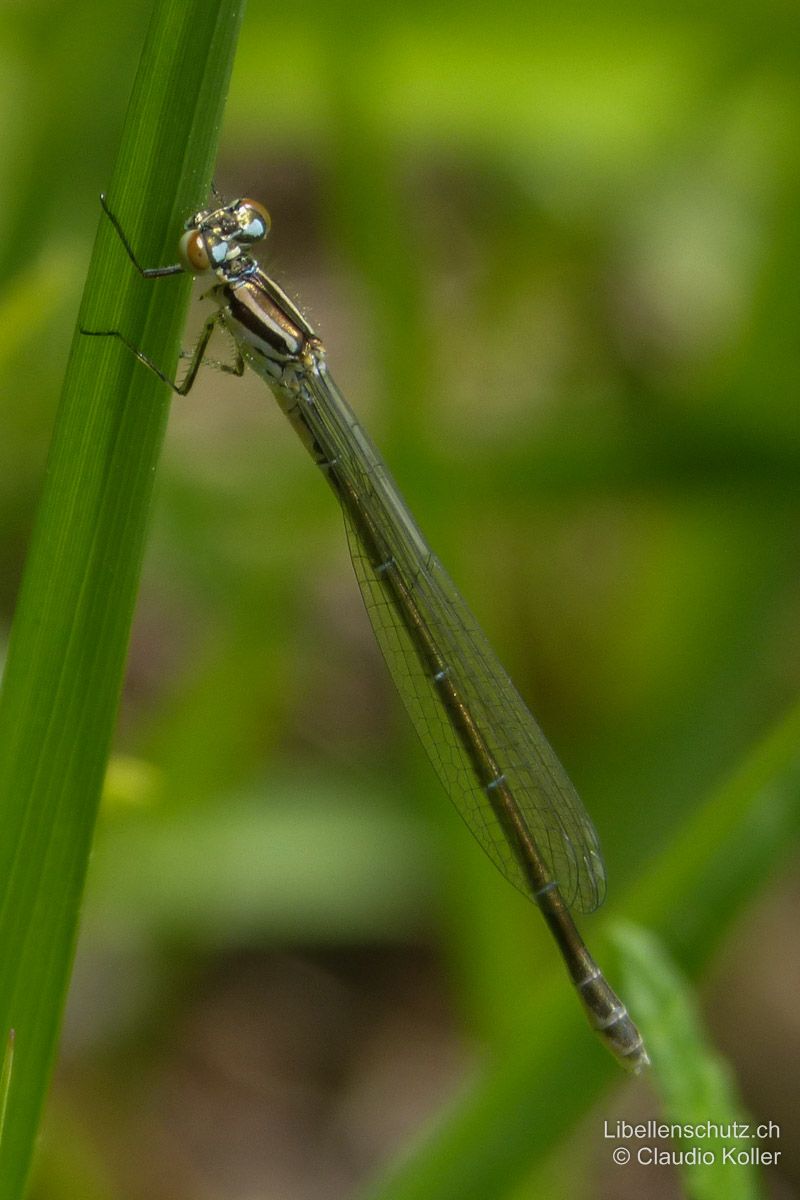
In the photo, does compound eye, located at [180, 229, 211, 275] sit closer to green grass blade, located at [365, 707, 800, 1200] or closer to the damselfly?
the damselfly

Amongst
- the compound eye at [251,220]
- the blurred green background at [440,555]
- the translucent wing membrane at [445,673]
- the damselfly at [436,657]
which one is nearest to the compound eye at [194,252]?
the compound eye at [251,220]

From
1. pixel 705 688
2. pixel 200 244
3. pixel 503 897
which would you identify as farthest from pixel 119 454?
Answer: pixel 705 688

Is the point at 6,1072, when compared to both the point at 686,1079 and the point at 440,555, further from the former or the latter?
the point at 440,555

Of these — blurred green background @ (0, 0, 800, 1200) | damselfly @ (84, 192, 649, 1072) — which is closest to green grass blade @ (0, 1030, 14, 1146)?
damselfly @ (84, 192, 649, 1072)

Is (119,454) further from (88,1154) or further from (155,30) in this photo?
(88,1154)

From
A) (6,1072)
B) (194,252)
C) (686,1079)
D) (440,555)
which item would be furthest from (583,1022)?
(440,555)
